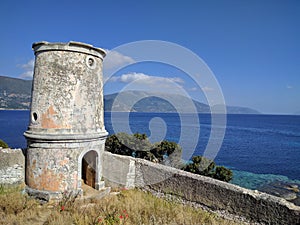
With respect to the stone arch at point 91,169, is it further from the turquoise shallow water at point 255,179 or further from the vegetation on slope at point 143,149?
the turquoise shallow water at point 255,179

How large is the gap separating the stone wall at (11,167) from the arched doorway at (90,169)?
7.77 feet

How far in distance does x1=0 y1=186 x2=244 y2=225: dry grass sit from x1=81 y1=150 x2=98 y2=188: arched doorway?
1.35 m

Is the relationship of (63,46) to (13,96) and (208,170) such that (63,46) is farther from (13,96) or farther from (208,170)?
(13,96)

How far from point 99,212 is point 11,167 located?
3870mm

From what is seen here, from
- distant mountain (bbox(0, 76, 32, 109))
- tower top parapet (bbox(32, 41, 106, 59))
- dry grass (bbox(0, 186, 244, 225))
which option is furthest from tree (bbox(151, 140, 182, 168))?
distant mountain (bbox(0, 76, 32, 109))

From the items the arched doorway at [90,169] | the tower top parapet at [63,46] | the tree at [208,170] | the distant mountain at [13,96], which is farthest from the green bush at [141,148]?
the distant mountain at [13,96]

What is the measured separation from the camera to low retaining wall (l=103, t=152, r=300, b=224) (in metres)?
5.88

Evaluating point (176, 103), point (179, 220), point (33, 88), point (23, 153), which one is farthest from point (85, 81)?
point (176, 103)

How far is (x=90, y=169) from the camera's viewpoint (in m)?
9.25

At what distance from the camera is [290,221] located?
5629mm

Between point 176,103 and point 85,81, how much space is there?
860cm

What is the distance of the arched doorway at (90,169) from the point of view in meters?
8.93

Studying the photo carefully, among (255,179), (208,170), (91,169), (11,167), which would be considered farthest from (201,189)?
(255,179)

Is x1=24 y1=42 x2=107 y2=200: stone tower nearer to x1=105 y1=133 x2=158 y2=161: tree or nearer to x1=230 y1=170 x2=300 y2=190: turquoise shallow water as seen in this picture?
x1=105 y1=133 x2=158 y2=161: tree
